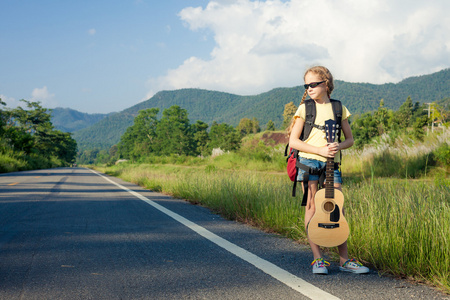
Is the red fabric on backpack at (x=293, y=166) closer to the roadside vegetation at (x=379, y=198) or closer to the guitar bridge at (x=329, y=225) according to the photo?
the guitar bridge at (x=329, y=225)

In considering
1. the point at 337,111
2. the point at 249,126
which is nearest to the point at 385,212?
the point at 337,111

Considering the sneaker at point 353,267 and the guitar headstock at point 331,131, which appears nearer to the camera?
the guitar headstock at point 331,131

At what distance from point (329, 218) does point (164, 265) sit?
1.60 m

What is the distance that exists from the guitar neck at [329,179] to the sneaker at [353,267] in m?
0.67

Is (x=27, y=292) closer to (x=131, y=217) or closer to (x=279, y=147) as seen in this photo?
(x=131, y=217)

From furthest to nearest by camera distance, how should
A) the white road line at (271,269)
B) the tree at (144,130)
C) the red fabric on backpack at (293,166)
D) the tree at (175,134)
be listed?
the tree at (144,130)
the tree at (175,134)
the red fabric on backpack at (293,166)
the white road line at (271,269)

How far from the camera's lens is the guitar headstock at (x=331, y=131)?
3.28 meters

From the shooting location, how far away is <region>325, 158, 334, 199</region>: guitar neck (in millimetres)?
3254

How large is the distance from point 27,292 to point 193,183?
7699 millimetres

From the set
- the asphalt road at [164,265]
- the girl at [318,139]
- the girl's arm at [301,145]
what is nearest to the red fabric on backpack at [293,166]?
the girl at [318,139]

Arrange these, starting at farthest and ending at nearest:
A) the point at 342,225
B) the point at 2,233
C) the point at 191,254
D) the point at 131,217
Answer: the point at 131,217, the point at 2,233, the point at 191,254, the point at 342,225

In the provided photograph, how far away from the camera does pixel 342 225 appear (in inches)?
131

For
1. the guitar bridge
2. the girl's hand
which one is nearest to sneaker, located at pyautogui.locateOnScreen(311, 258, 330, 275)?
the guitar bridge

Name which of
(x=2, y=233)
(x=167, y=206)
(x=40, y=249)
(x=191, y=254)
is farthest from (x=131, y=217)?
(x=191, y=254)
